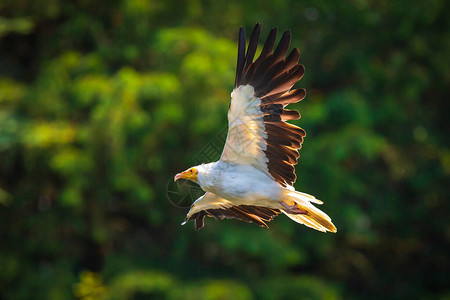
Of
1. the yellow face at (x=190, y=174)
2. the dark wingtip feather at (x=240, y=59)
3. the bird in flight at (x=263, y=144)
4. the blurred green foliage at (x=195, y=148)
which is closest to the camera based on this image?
the dark wingtip feather at (x=240, y=59)

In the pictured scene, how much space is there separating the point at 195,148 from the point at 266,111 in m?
5.92

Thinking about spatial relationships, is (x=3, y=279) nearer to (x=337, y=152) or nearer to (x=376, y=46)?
(x=337, y=152)

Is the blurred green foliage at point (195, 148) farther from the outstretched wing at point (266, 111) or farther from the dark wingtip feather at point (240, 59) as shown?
the dark wingtip feather at point (240, 59)

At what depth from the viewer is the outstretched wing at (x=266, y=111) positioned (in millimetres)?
4316

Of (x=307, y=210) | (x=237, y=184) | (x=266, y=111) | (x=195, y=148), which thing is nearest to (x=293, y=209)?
(x=307, y=210)

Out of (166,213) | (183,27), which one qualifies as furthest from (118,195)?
(183,27)

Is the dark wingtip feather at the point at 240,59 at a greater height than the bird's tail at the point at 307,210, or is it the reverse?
the dark wingtip feather at the point at 240,59

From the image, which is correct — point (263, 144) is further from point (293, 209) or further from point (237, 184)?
point (293, 209)

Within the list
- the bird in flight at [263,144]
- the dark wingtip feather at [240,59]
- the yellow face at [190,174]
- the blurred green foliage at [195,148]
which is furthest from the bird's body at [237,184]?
the blurred green foliage at [195,148]

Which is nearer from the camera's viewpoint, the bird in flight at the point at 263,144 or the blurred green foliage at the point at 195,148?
the bird in flight at the point at 263,144

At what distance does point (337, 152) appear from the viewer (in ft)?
34.4

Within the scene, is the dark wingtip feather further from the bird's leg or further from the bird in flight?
the bird's leg

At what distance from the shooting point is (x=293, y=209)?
4621 millimetres

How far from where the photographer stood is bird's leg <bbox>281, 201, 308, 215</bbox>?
4.56 m
